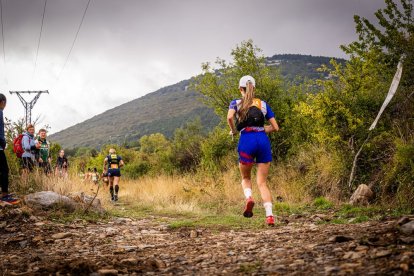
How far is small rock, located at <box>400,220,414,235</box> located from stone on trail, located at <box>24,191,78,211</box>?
257 inches

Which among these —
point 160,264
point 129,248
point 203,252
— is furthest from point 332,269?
point 129,248

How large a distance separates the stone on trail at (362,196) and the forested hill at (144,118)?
313 feet

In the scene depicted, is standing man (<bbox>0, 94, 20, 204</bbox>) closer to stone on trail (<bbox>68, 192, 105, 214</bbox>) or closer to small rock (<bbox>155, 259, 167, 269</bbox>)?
stone on trail (<bbox>68, 192, 105, 214</bbox>)

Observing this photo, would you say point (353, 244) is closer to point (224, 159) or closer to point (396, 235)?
point (396, 235)

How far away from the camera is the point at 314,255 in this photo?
3.22 meters

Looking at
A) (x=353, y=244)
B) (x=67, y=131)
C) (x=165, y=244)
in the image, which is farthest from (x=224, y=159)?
(x=67, y=131)

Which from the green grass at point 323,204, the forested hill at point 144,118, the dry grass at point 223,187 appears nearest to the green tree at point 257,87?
the dry grass at point 223,187

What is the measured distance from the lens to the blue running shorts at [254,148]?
6160 mm

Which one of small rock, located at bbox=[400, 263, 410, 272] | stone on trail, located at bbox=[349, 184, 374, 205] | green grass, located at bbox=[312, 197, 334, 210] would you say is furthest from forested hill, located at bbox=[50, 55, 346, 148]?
small rock, located at bbox=[400, 263, 410, 272]

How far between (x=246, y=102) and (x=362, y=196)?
12.1ft

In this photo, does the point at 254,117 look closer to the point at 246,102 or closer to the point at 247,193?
the point at 246,102

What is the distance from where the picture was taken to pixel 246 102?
6.18 m

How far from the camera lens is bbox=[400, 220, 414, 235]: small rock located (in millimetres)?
3232

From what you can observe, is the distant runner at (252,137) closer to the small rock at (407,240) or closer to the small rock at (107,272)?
the small rock at (407,240)
